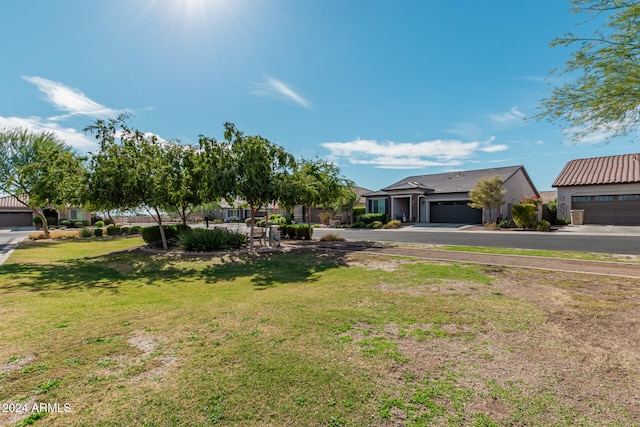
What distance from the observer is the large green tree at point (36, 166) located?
1500 centimetres

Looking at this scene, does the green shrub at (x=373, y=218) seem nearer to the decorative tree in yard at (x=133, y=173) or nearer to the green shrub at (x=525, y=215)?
the green shrub at (x=525, y=215)

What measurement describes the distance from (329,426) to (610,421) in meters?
2.31

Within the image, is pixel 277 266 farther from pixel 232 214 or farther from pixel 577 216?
pixel 232 214

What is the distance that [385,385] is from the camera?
3111 mm

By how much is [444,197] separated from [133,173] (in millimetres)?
28114

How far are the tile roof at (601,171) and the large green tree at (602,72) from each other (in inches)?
977

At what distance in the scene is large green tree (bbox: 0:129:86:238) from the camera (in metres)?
15.0

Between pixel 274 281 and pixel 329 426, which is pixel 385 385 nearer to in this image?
pixel 329 426

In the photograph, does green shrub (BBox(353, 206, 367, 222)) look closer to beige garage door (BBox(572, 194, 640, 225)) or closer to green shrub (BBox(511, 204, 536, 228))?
green shrub (BBox(511, 204, 536, 228))

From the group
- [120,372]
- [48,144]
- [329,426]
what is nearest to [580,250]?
[329,426]

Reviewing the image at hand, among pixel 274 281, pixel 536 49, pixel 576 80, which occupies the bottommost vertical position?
pixel 274 281

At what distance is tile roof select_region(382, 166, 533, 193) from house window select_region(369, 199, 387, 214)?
149 centimetres

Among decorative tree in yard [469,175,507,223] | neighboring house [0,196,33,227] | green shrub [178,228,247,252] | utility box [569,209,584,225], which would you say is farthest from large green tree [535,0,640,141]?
neighboring house [0,196,33,227]

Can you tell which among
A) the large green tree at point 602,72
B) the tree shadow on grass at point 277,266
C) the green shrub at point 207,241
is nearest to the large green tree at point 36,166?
the green shrub at point 207,241
